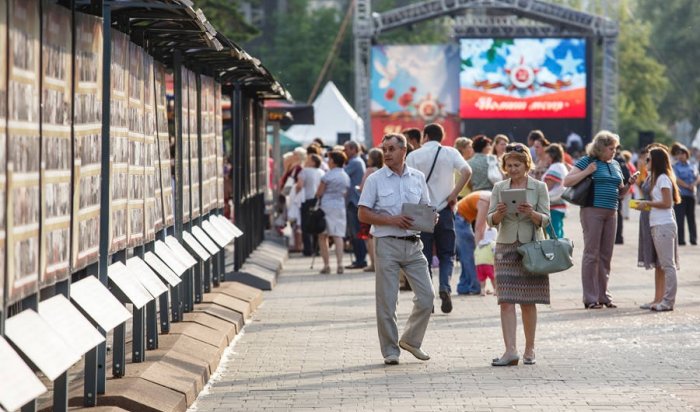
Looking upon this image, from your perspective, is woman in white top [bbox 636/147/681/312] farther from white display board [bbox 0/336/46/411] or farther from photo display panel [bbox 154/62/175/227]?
white display board [bbox 0/336/46/411]

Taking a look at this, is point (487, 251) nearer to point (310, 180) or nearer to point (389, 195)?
point (389, 195)

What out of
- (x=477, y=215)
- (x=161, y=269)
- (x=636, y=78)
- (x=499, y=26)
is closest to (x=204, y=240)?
(x=161, y=269)

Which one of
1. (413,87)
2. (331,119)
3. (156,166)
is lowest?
(156,166)

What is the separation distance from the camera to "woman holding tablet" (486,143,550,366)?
38.8ft

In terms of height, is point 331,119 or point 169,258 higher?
point 331,119

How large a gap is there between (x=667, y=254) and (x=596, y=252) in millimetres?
674

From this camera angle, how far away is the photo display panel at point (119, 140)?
9.33m

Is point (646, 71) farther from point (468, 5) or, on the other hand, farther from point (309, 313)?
point (309, 313)

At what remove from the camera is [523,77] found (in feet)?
164

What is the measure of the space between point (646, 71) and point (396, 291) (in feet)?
308

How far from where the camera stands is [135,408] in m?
8.77

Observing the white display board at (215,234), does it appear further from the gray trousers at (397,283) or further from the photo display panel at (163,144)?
the gray trousers at (397,283)

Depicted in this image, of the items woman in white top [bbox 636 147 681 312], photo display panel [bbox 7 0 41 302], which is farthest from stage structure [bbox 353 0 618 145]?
photo display panel [bbox 7 0 41 302]

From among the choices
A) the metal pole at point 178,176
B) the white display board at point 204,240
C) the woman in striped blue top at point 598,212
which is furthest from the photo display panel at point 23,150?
the woman in striped blue top at point 598,212
